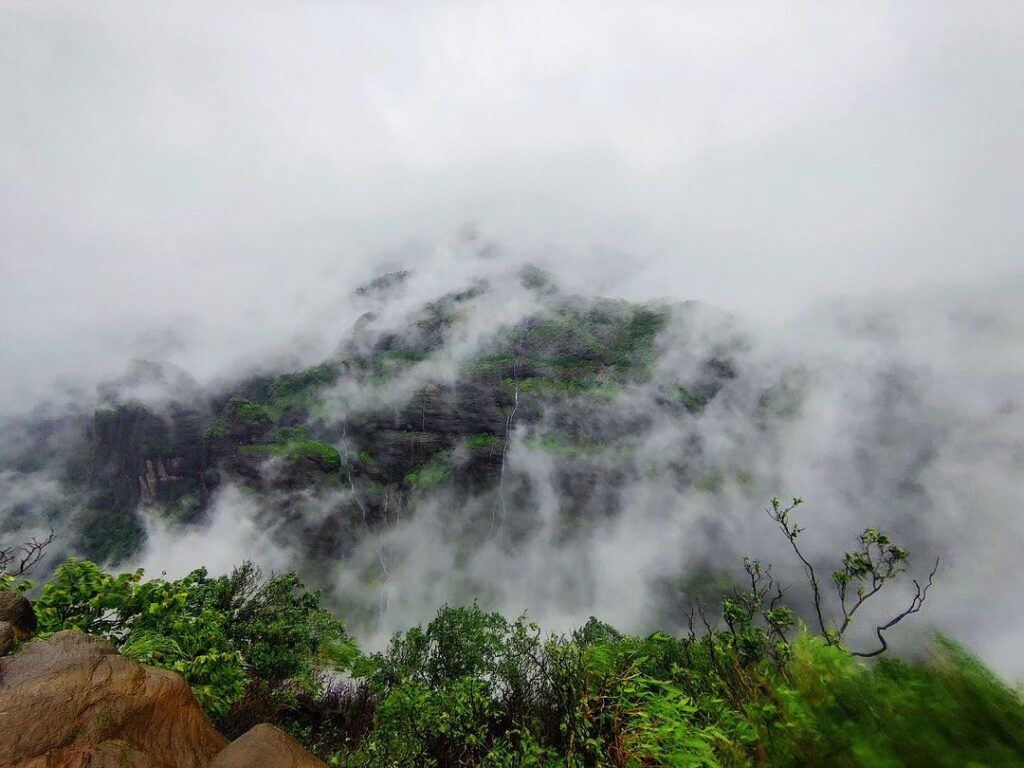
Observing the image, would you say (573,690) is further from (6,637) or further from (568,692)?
(6,637)

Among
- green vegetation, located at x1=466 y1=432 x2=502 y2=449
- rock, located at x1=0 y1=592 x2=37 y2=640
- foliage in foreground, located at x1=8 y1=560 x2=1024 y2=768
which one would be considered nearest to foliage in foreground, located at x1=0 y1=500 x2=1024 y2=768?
foliage in foreground, located at x1=8 y1=560 x2=1024 y2=768

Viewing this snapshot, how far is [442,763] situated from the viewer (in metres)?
19.1

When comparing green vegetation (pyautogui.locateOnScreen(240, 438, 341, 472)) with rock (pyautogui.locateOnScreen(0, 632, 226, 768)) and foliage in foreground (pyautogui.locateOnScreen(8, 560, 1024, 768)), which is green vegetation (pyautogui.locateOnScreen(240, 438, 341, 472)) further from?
rock (pyautogui.locateOnScreen(0, 632, 226, 768))

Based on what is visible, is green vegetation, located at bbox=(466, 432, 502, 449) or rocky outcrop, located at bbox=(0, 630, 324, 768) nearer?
rocky outcrop, located at bbox=(0, 630, 324, 768)

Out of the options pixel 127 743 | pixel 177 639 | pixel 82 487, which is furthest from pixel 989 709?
pixel 82 487

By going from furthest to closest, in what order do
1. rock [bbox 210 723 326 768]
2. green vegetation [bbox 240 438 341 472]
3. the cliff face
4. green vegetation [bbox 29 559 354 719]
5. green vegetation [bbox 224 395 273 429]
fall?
green vegetation [bbox 224 395 273 429], the cliff face, green vegetation [bbox 240 438 341 472], green vegetation [bbox 29 559 354 719], rock [bbox 210 723 326 768]

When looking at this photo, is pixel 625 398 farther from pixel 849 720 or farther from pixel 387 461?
pixel 849 720

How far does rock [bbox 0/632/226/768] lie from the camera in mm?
7410

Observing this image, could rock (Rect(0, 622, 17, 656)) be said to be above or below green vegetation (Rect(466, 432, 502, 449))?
below

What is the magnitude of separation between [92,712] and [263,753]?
3.23 meters

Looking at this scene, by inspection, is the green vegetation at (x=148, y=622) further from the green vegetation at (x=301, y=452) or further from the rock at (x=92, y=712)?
the green vegetation at (x=301, y=452)

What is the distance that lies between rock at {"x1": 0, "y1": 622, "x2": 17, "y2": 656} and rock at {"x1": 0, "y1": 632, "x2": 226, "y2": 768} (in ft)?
1.60

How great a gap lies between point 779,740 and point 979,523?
214411mm

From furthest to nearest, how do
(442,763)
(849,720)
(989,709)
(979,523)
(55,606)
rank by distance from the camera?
(979,523) < (442,763) < (55,606) < (849,720) < (989,709)
